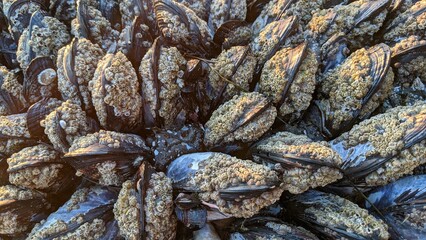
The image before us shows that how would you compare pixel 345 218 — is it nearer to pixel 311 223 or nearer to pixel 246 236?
pixel 311 223

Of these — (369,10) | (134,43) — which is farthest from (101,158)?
(369,10)

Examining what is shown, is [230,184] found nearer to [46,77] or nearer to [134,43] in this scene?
[134,43]

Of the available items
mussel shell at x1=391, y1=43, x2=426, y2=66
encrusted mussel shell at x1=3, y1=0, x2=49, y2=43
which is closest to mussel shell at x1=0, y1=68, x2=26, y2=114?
encrusted mussel shell at x1=3, y1=0, x2=49, y2=43

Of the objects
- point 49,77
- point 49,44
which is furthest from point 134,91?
point 49,44

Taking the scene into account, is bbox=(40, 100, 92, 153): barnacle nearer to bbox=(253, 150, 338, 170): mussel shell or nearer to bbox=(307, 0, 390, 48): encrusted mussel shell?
bbox=(253, 150, 338, 170): mussel shell

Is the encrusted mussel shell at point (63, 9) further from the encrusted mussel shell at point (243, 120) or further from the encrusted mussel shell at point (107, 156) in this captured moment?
the encrusted mussel shell at point (243, 120)

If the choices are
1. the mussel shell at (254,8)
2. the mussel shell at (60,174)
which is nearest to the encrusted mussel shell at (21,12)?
the mussel shell at (60,174)
